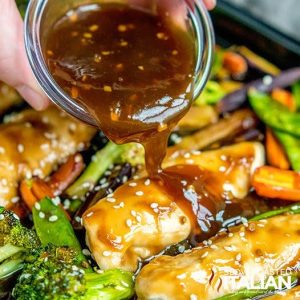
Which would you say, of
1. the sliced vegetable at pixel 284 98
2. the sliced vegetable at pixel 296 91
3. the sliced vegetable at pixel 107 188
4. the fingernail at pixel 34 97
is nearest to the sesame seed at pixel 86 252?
the sliced vegetable at pixel 107 188

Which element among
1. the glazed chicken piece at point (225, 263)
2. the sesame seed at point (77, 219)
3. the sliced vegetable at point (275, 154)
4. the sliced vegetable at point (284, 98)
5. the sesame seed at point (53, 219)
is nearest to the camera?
the glazed chicken piece at point (225, 263)

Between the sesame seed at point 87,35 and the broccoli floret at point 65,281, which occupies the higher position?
the sesame seed at point 87,35

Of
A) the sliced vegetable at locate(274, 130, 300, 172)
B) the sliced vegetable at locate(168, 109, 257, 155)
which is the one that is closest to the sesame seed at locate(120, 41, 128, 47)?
the sliced vegetable at locate(168, 109, 257, 155)

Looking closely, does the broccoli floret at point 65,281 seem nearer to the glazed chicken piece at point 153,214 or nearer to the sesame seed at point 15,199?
the glazed chicken piece at point 153,214

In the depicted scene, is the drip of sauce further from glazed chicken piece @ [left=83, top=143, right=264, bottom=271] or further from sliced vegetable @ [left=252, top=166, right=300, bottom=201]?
sliced vegetable @ [left=252, top=166, right=300, bottom=201]

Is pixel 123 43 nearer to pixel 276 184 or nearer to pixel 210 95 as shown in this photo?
pixel 210 95

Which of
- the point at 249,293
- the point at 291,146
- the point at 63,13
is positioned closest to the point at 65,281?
the point at 249,293
